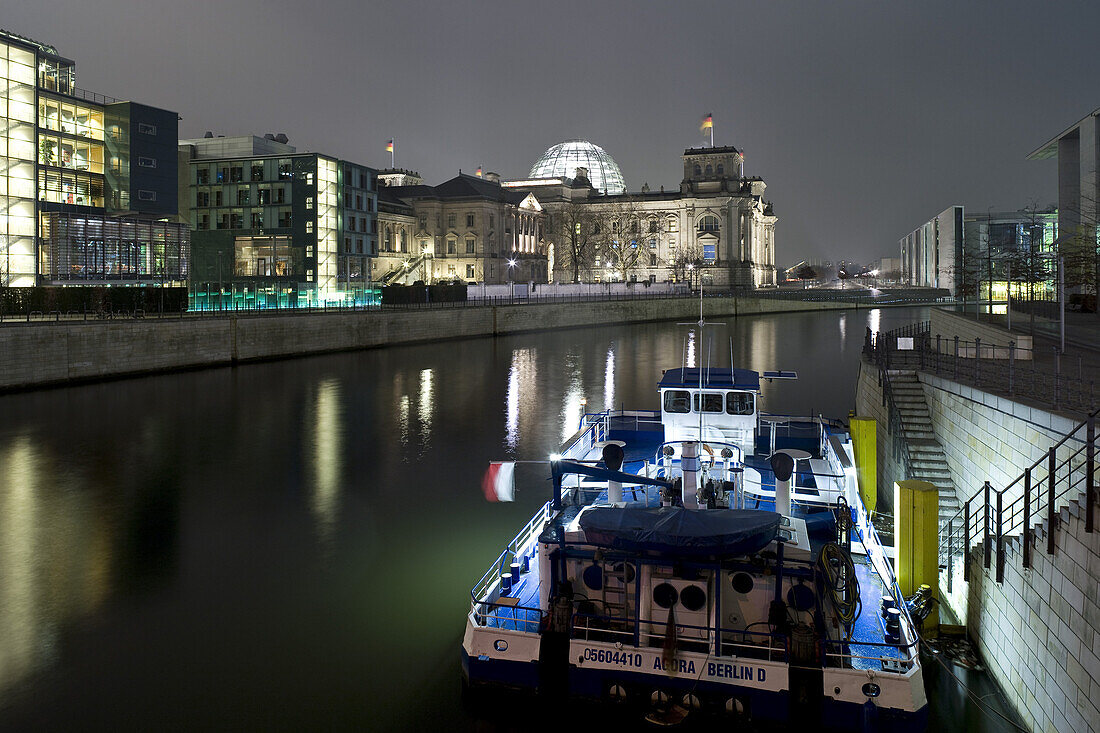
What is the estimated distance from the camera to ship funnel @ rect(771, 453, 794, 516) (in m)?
17.4

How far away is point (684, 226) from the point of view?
172 m

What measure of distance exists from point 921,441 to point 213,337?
47670 mm

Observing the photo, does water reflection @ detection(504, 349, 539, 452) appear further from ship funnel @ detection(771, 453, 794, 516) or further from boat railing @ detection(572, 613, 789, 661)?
boat railing @ detection(572, 613, 789, 661)

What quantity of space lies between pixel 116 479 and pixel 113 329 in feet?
81.1

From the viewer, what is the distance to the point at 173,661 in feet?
53.7

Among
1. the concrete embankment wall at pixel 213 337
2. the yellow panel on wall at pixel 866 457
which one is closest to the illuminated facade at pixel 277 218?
the concrete embankment wall at pixel 213 337

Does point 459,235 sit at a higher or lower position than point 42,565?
higher

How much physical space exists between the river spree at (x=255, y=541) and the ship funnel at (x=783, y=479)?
22.6ft

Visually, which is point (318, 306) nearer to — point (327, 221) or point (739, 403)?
point (327, 221)

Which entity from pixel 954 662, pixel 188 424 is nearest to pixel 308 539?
pixel 954 662

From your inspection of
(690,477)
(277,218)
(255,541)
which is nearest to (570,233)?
(277,218)

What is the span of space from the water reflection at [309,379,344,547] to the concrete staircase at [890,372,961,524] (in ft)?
54.4

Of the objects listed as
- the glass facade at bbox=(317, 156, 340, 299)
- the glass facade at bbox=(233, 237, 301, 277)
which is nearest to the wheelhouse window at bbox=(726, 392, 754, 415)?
the glass facade at bbox=(317, 156, 340, 299)

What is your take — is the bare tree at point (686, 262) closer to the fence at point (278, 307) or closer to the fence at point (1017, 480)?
the fence at point (278, 307)
